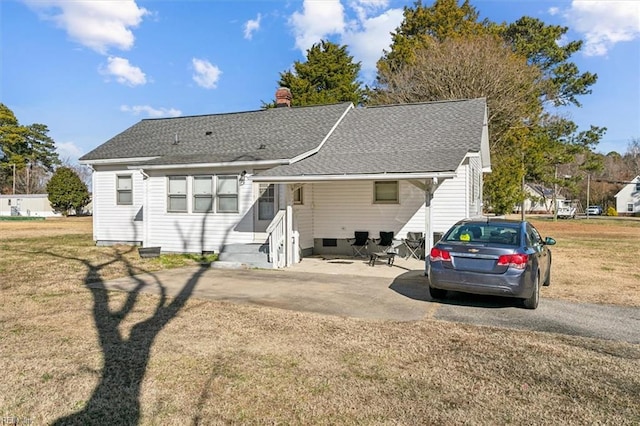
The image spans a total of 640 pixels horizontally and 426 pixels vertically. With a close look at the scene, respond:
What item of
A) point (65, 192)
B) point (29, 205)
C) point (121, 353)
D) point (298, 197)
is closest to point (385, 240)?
point (298, 197)

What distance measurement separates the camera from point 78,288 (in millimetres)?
8562

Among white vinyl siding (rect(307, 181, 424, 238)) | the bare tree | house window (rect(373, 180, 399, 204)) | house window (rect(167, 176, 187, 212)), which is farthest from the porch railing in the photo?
the bare tree

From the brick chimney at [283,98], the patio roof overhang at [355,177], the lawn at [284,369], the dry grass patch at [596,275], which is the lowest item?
the lawn at [284,369]

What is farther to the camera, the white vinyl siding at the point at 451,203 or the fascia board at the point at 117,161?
the fascia board at the point at 117,161

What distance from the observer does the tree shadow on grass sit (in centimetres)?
349

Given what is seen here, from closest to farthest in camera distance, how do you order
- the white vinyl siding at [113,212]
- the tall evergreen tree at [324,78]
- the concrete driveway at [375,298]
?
the concrete driveway at [375,298]
the white vinyl siding at [113,212]
the tall evergreen tree at [324,78]

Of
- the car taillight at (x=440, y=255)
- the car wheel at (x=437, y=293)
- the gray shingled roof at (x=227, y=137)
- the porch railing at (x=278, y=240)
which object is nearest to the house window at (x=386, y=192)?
the gray shingled roof at (x=227, y=137)

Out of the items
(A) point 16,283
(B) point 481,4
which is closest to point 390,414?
(A) point 16,283

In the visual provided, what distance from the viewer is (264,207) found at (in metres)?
13.2

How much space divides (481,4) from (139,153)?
32.6 meters

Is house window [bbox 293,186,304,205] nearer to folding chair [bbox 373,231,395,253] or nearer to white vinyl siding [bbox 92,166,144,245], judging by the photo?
folding chair [bbox 373,231,395,253]

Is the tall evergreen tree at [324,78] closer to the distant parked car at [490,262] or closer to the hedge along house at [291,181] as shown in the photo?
the hedge along house at [291,181]

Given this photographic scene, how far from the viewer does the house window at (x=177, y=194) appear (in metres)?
13.9

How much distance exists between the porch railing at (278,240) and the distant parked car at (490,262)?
196 inches
